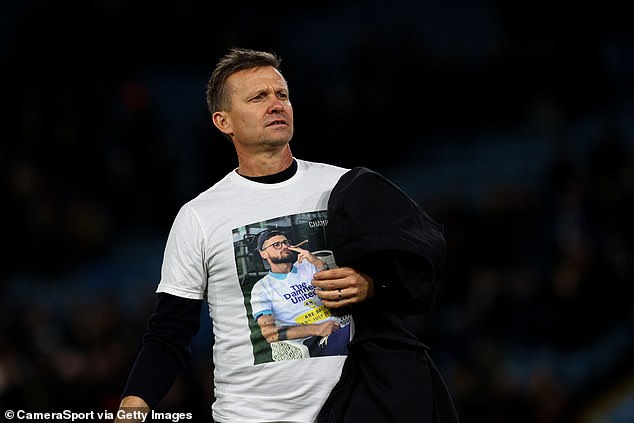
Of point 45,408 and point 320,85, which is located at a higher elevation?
point 320,85

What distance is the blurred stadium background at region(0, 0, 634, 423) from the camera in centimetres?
633

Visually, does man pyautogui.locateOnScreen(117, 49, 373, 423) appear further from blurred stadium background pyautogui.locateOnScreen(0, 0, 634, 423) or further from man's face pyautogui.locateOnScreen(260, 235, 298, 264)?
blurred stadium background pyautogui.locateOnScreen(0, 0, 634, 423)

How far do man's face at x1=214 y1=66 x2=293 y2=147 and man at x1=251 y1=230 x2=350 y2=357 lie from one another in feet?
0.92

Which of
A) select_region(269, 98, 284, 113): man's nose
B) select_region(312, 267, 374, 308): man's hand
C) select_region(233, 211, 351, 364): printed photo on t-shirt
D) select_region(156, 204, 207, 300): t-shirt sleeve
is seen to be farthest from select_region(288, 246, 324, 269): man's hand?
select_region(269, 98, 284, 113): man's nose

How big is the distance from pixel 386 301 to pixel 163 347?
593mm

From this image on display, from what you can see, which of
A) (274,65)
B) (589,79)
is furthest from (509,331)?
(274,65)

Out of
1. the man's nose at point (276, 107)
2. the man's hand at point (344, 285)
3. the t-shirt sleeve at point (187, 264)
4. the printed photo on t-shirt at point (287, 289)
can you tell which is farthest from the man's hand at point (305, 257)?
the man's nose at point (276, 107)

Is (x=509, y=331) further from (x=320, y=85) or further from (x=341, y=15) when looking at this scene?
(x=341, y=15)

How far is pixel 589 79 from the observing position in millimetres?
7977

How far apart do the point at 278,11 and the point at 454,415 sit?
694 centimetres

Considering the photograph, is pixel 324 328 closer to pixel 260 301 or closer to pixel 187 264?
pixel 260 301

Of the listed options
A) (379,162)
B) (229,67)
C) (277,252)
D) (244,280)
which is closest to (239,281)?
(244,280)

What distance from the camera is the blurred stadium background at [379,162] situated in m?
6.33

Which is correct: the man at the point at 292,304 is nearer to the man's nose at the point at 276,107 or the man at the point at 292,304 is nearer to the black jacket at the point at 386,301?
the black jacket at the point at 386,301
